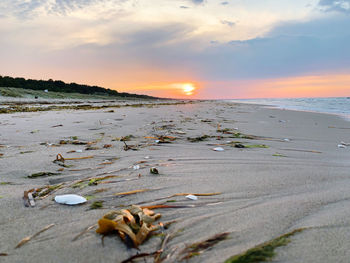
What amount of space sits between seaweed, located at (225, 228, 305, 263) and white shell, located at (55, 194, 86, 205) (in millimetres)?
865

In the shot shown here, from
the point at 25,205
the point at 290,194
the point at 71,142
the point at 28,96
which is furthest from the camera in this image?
the point at 28,96

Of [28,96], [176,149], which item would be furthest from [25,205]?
[28,96]

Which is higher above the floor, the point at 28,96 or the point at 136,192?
the point at 28,96

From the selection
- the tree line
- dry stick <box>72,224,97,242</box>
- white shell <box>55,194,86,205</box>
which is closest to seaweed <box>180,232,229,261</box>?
dry stick <box>72,224,97,242</box>

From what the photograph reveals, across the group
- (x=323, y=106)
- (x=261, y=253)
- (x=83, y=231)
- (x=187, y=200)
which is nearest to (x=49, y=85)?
(x=323, y=106)

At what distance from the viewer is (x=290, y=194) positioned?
152cm

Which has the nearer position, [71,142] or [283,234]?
[283,234]

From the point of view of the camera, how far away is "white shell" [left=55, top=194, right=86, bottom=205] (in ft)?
4.44

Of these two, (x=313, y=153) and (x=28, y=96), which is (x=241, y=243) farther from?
(x=28, y=96)

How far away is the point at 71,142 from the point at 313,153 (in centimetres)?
300

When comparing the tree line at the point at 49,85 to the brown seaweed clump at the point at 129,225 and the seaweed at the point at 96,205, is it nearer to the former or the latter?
the seaweed at the point at 96,205

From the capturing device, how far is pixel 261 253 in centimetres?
92

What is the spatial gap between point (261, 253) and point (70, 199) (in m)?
1.01

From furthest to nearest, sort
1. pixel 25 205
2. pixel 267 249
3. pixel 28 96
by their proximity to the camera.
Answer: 1. pixel 28 96
2. pixel 25 205
3. pixel 267 249
